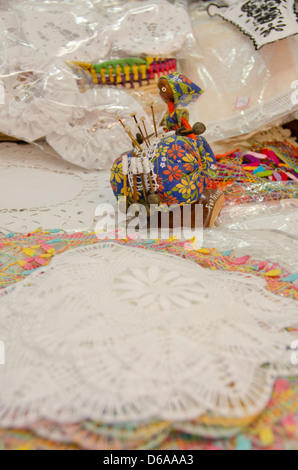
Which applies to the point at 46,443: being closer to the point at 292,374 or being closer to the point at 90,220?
the point at 292,374

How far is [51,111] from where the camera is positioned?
140 cm

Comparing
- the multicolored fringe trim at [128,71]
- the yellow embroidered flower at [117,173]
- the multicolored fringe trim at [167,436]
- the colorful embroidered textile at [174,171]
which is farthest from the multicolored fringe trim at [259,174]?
the multicolored fringe trim at [167,436]

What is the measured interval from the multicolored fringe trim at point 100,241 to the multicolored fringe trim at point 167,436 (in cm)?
28

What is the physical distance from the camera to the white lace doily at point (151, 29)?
60.4 inches

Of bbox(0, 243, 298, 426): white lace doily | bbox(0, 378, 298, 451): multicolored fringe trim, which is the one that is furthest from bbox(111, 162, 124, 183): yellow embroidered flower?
bbox(0, 378, 298, 451): multicolored fringe trim

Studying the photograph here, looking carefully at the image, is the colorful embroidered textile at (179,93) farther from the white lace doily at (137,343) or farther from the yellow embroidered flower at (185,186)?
the white lace doily at (137,343)

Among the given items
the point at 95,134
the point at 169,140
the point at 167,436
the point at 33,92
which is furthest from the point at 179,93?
the point at 167,436

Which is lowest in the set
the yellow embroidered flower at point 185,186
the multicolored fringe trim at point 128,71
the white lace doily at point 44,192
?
the white lace doily at point 44,192

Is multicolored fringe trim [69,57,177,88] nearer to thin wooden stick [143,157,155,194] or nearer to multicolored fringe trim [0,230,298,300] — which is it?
thin wooden stick [143,157,155,194]

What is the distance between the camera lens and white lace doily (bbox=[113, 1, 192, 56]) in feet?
5.03

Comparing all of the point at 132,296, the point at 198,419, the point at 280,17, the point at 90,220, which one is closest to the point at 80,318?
the point at 132,296

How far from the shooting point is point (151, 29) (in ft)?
5.19
